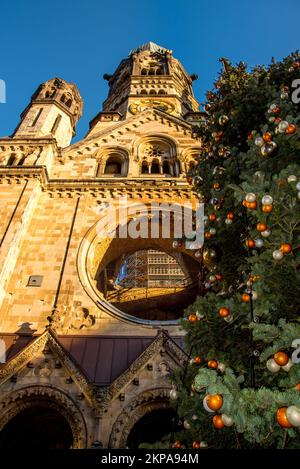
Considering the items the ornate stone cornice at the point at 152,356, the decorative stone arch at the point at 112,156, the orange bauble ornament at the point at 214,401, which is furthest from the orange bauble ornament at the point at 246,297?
the decorative stone arch at the point at 112,156

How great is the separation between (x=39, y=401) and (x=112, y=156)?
11.6m

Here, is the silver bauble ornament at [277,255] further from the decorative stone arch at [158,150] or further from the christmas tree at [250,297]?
the decorative stone arch at [158,150]

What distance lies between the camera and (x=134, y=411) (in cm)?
758

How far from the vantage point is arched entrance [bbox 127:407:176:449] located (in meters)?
7.91

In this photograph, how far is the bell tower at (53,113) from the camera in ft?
56.2

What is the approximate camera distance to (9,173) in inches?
530

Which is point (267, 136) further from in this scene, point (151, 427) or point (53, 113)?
point (53, 113)

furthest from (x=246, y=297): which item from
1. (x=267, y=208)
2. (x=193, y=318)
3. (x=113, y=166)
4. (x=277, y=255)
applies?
(x=113, y=166)

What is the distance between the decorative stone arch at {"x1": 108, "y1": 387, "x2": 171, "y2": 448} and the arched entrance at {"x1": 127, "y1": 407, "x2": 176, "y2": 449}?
0.15 m

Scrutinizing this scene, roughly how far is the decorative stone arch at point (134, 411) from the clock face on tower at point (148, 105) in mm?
18346

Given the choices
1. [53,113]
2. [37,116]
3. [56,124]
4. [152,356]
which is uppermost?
[53,113]

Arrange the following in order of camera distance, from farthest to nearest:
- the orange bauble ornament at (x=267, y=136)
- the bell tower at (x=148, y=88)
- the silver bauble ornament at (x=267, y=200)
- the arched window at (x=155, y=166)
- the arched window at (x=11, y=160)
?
the bell tower at (x=148, y=88) → the arched window at (x=155, y=166) → the arched window at (x=11, y=160) → the orange bauble ornament at (x=267, y=136) → the silver bauble ornament at (x=267, y=200)

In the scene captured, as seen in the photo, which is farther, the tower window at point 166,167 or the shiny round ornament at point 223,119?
the tower window at point 166,167

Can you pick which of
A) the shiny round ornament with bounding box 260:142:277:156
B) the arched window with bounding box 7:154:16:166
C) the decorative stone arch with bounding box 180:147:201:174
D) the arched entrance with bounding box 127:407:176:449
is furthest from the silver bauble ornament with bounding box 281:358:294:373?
the arched window with bounding box 7:154:16:166
